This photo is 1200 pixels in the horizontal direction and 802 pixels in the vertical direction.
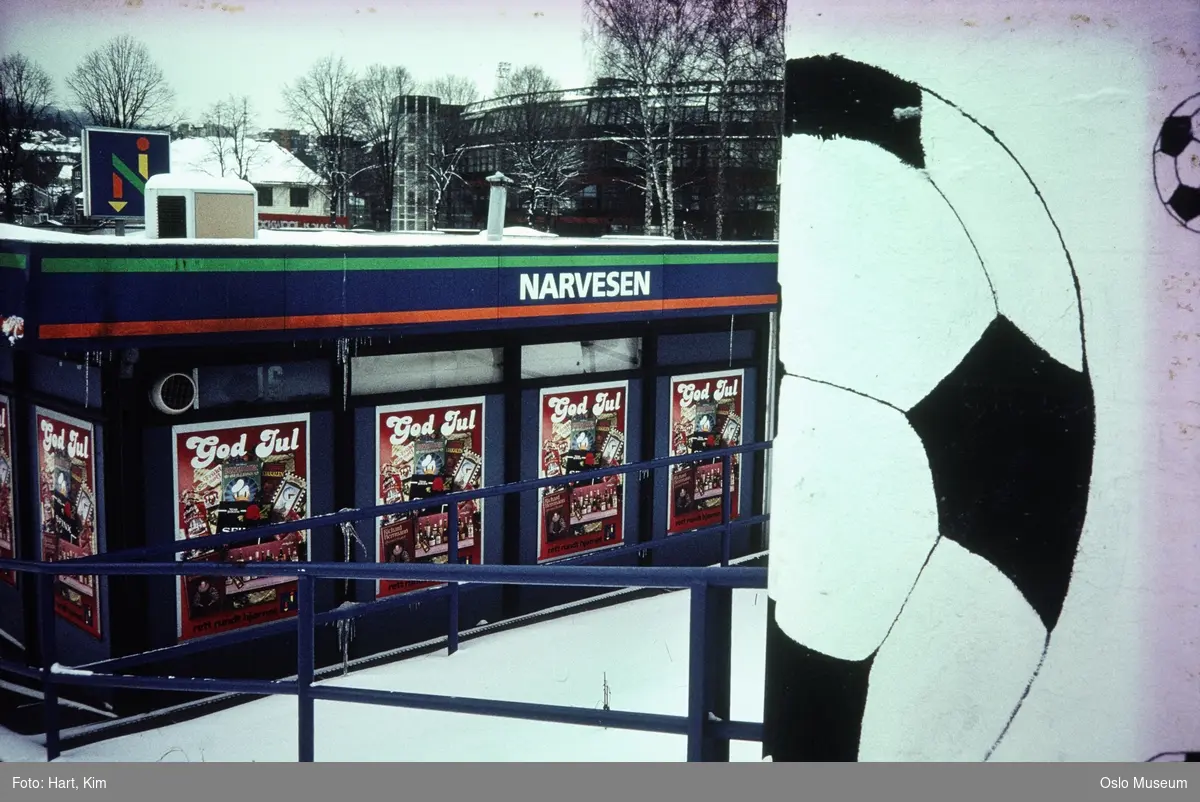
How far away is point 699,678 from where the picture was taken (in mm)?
2291

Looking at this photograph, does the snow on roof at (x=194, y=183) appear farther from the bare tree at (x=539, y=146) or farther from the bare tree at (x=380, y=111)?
the bare tree at (x=380, y=111)

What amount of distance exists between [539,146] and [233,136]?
273 inches

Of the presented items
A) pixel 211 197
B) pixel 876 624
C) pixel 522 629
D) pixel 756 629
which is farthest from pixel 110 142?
pixel 876 624

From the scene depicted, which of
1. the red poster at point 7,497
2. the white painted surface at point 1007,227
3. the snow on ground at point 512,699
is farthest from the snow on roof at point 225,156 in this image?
the white painted surface at point 1007,227

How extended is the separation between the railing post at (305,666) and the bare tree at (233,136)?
17314 mm

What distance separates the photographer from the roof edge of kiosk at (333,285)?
512 cm

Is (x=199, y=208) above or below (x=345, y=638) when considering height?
above

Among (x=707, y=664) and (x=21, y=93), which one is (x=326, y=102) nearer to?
(x=21, y=93)

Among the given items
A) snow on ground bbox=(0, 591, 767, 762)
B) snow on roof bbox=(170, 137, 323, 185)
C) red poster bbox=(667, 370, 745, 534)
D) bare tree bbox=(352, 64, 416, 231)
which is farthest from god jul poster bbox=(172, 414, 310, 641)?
snow on roof bbox=(170, 137, 323, 185)

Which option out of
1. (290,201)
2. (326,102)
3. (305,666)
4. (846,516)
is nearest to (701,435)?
(305,666)

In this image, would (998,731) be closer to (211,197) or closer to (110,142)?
(211,197)

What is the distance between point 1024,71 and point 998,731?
858 millimetres

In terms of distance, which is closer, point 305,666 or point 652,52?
point 305,666

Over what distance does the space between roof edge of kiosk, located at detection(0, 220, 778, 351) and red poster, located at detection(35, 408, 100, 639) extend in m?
0.89
